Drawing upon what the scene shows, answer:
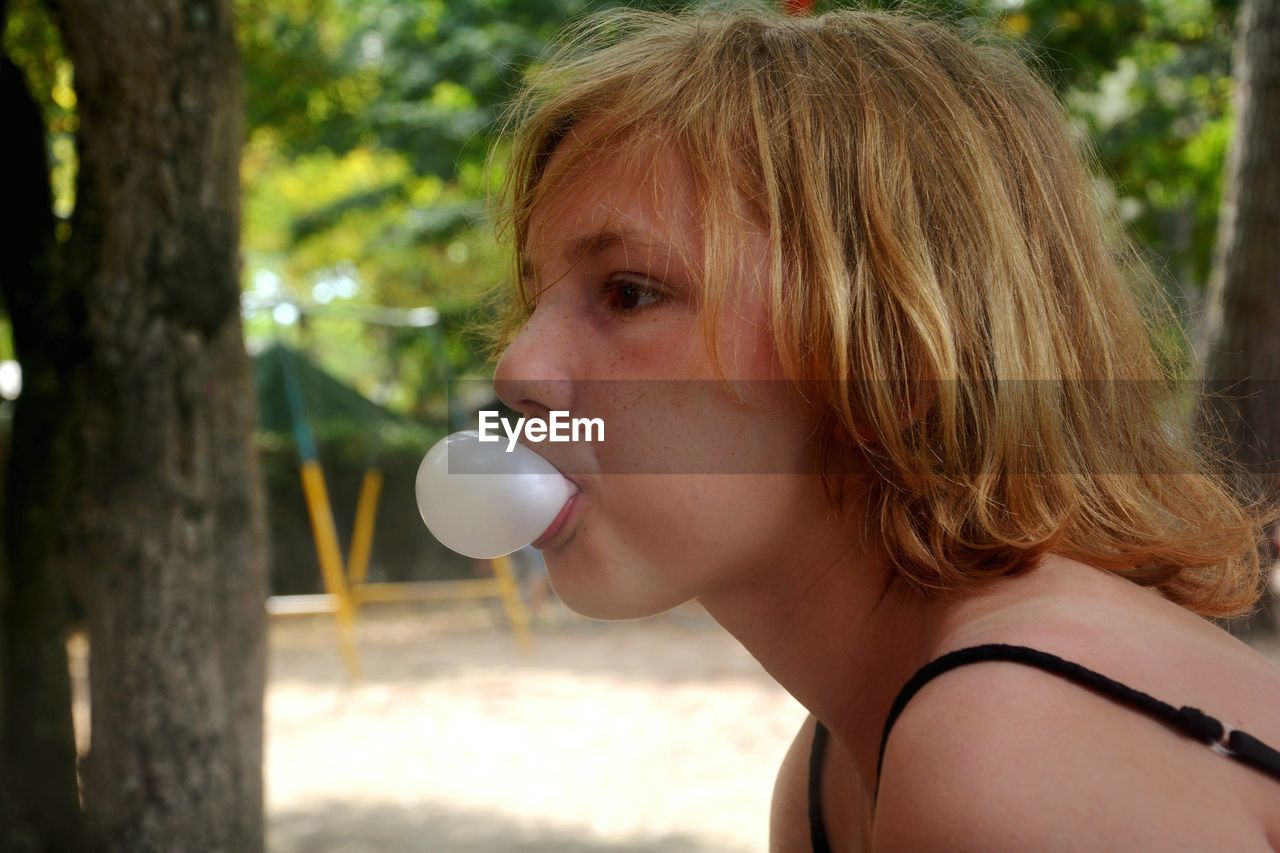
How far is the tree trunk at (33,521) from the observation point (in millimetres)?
3100

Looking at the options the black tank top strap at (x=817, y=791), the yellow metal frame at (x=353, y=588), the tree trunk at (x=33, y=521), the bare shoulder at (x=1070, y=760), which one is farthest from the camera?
the yellow metal frame at (x=353, y=588)

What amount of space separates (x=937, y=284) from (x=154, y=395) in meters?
2.16

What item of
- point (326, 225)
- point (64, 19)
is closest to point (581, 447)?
point (64, 19)

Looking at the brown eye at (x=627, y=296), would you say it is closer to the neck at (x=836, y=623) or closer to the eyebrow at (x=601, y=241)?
the eyebrow at (x=601, y=241)

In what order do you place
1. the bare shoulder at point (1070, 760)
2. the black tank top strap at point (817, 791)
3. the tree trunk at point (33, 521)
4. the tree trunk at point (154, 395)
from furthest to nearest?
the tree trunk at point (33, 521), the tree trunk at point (154, 395), the black tank top strap at point (817, 791), the bare shoulder at point (1070, 760)

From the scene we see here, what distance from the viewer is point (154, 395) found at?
9.04 ft

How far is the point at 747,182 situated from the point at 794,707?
22.5ft

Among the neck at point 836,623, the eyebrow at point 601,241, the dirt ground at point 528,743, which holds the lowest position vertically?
the dirt ground at point 528,743

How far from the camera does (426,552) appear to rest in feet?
42.5

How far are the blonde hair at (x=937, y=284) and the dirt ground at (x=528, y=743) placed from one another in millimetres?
4348

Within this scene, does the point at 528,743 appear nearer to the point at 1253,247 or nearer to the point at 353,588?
the point at 353,588

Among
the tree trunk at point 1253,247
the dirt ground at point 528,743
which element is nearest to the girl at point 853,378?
the tree trunk at point 1253,247

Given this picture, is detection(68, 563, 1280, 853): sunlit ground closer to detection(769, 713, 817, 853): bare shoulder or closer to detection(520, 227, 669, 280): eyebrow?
detection(769, 713, 817, 853): bare shoulder

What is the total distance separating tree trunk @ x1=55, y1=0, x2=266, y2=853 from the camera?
2695 millimetres
